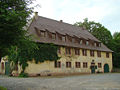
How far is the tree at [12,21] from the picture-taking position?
8.42 m

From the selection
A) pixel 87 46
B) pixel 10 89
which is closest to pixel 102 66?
pixel 87 46

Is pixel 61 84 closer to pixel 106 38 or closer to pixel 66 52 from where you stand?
pixel 66 52

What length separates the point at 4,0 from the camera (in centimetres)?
930

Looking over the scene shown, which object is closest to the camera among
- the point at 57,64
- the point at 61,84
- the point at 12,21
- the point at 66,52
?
the point at 12,21

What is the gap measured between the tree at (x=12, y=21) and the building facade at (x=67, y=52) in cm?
1314

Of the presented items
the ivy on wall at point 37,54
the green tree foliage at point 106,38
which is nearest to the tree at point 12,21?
the ivy on wall at point 37,54

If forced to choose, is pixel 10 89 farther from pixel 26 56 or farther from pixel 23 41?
pixel 26 56

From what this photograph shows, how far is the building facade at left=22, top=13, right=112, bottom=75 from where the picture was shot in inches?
1041

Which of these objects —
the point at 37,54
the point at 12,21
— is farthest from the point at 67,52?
the point at 12,21

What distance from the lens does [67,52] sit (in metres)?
30.3

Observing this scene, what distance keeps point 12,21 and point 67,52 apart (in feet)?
73.3

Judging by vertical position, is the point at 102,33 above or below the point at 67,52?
above

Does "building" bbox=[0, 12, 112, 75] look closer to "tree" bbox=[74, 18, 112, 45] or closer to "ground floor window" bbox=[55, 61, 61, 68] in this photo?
"ground floor window" bbox=[55, 61, 61, 68]

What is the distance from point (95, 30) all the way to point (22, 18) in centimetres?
4279
